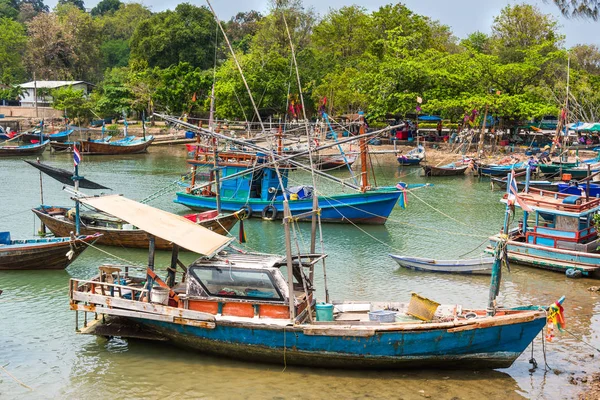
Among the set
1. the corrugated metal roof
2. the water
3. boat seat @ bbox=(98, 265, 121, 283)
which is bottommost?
the water

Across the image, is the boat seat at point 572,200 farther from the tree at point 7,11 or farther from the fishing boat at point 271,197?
the tree at point 7,11

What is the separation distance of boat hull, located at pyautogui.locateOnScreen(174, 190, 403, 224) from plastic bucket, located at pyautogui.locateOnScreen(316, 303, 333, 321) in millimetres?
14417

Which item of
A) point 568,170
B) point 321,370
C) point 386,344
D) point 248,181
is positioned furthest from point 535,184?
point 321,370

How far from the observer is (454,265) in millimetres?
21328

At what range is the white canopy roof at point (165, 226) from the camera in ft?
47.3

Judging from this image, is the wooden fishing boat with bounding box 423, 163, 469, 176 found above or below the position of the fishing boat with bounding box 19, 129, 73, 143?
below

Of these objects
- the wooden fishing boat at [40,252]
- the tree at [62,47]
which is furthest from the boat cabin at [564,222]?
the tree at [62,47]

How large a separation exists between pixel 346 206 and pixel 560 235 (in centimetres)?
984

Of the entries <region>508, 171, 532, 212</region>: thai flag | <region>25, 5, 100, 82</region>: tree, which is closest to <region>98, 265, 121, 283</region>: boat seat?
<region>508, 171, 532, 212</region>: thai flag

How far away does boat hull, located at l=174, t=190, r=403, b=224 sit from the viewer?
2850 cm

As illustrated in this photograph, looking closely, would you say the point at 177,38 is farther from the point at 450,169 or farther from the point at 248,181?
the point at 248,181

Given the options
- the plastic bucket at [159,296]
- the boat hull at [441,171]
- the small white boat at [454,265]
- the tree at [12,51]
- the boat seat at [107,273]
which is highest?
the tree at [12,51]

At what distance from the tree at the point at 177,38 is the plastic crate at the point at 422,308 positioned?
5833 centimetres

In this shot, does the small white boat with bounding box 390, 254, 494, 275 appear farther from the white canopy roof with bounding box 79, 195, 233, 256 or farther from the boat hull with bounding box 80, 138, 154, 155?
the boat hull with bounding box 80, 138, 154, 155
